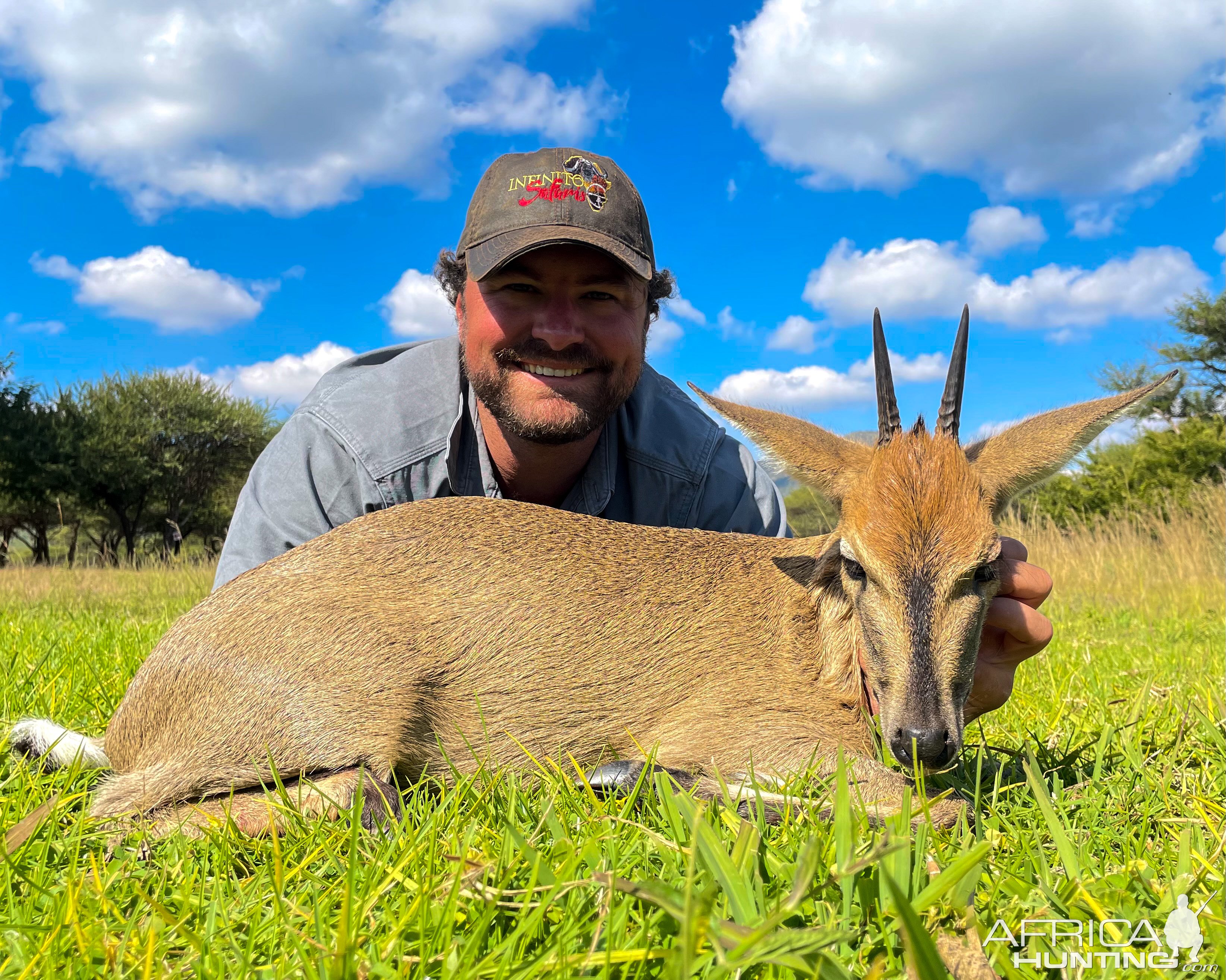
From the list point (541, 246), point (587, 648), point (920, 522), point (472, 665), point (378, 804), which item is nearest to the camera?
point (378, 804)

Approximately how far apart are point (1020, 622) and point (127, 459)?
38100 mm

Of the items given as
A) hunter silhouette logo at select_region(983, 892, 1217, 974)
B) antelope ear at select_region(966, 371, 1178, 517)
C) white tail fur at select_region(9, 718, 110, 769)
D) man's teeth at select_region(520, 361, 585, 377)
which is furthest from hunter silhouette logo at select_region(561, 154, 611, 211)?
hunter silhouette logo at select_region(983, 892, 1217, 974)

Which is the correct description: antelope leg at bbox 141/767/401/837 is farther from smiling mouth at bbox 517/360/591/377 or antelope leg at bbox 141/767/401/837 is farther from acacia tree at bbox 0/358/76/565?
A: acacia tree at bbox 0/358/76/565

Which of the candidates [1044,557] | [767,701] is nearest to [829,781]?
[767,701]

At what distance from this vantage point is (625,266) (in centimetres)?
478

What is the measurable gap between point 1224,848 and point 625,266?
367 cm

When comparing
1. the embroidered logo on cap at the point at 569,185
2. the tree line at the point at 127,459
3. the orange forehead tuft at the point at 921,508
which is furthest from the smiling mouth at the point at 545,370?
the tree line at the point at 127,459

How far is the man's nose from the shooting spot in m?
4.58

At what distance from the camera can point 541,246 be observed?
4484 mm

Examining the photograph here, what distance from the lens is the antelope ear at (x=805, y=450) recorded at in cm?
342

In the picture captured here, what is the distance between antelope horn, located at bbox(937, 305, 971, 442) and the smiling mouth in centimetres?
201

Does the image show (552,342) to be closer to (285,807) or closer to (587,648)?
(587,648)

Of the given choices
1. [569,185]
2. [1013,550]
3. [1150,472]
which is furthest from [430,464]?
[1150,472]

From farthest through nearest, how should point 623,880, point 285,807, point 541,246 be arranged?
point 541,246, point 285,807, point 623,880
